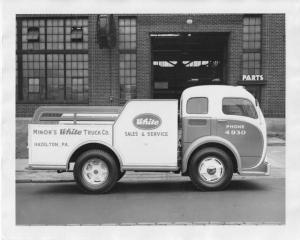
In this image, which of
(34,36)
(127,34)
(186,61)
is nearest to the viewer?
(186,61)

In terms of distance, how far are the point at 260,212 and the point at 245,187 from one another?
1.98 meters

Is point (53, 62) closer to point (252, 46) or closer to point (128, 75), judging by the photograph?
point (128, 75)

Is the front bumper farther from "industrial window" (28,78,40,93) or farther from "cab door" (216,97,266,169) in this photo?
"industrial window" (28,78,40,93)

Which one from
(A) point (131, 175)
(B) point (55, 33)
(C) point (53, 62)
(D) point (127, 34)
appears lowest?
(A) point (131, 175)

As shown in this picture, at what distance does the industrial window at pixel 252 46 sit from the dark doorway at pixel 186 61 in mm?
664

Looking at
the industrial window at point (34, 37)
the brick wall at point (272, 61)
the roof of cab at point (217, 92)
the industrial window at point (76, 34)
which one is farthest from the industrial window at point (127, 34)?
the roof of cab at point (217, 92)

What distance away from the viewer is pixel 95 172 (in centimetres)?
781

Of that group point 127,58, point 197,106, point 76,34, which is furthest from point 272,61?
point 76,34

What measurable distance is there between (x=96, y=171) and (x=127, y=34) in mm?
7271

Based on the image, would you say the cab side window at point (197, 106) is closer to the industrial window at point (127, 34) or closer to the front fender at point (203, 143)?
the front fender at point (203, 143)

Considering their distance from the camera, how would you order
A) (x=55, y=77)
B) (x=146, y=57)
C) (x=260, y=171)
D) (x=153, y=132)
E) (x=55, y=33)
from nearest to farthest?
(x=153, y=132), (x=260, y=171), (x=55, y=77), (x=55, y=33), (x=146, y=57)

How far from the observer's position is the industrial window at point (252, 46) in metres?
11.8
